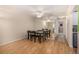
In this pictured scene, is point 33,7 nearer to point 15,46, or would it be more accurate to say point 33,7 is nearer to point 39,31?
point 39,31

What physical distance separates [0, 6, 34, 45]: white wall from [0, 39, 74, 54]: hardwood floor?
0.64 feet

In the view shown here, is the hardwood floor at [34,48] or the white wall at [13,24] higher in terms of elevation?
the white wall at [13,24]

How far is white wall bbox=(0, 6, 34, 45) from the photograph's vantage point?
3862 mm

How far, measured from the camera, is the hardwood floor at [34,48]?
152 inches

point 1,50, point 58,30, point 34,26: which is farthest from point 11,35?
point 58,30

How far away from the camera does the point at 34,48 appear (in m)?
4.01

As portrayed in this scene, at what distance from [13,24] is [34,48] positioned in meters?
1.10

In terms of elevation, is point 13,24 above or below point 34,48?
above

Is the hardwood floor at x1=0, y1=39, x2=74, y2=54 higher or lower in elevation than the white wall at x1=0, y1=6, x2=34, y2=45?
lower

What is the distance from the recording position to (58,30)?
3947 mm

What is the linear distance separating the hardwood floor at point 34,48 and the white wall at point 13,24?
195 millimetres

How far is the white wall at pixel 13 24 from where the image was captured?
3862mm
